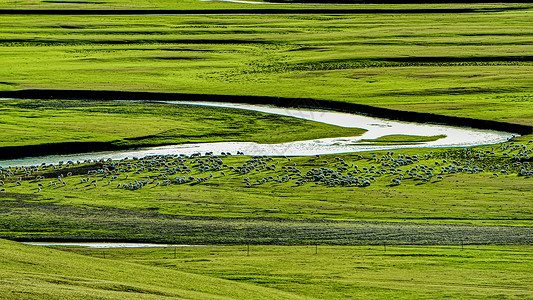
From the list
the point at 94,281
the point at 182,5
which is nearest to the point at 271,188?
the point at 94,281

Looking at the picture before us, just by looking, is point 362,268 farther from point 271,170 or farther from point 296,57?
point 296,57

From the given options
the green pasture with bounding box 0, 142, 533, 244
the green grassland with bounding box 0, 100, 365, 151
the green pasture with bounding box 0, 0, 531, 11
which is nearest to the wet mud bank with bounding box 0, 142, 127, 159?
the green grassland with bounding box 0, 100, 365, 151

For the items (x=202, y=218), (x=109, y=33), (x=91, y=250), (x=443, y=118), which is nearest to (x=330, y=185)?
(x=202, y=218)

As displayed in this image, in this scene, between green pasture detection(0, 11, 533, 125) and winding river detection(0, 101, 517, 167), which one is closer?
winding river detection(0, 101, 517, 167)

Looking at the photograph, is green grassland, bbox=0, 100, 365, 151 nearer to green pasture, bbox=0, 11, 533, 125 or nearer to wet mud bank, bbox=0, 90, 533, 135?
wet mud bank, bbox=0, 90, 533, 135

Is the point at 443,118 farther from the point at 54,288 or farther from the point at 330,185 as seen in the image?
the point at 54,288
